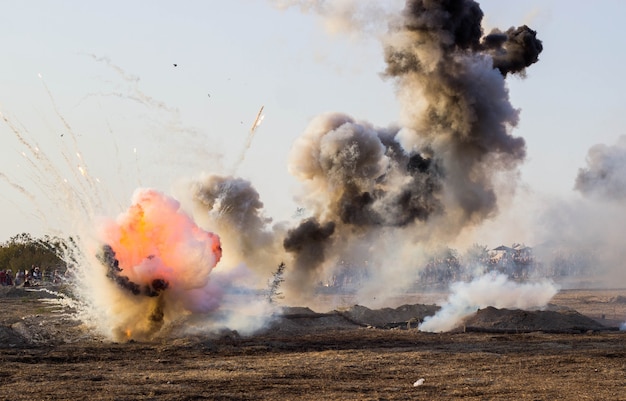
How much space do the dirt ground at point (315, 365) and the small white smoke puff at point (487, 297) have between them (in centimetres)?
340

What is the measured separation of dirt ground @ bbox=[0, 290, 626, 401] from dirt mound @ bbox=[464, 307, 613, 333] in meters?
0.46

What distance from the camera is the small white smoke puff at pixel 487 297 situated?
4741cm

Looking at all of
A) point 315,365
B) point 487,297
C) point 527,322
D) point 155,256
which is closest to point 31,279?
point 487,297

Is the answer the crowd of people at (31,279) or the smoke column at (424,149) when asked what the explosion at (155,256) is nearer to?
the smoke column at (424,149)

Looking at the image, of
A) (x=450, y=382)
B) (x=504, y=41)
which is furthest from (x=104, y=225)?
(x=504, y=41)

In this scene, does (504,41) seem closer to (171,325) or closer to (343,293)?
(171,325)

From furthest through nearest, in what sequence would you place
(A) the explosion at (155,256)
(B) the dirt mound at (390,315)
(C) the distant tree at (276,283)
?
1. (C) the distant tree at (276,283)
2. (B) the dirt mound at (390,315)
3. (A) the explosion at (155,256)

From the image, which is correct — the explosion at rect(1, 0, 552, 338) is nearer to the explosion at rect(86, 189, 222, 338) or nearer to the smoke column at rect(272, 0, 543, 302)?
the smoke column at rect(272, 0, 543, 302)

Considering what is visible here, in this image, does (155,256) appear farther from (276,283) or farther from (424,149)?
(424,149)

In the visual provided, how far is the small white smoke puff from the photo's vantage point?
4741cm

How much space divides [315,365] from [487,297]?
26.1 meters

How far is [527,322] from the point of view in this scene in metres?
44.6

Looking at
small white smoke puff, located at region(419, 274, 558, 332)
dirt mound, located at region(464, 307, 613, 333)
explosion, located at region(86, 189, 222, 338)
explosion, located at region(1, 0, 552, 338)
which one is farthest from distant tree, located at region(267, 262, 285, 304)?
explosion, located at region(86, 189, 222, 338)

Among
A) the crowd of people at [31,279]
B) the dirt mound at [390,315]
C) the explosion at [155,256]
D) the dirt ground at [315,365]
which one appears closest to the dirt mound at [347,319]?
the dirt mound at [390,315]
